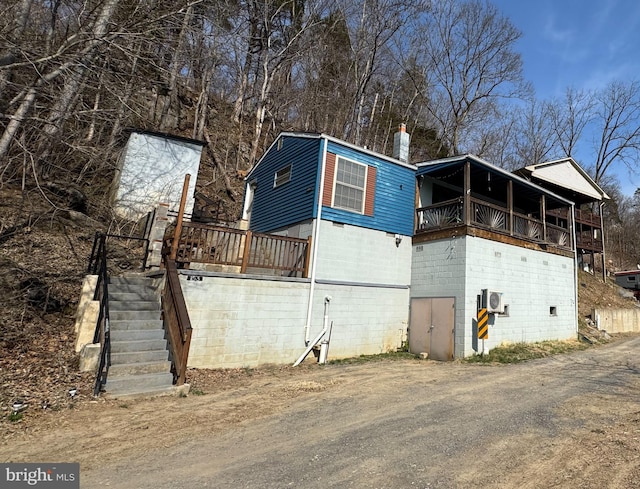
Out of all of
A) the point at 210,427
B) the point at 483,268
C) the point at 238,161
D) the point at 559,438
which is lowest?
the point at 210,427

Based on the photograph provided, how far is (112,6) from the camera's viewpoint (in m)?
7.39

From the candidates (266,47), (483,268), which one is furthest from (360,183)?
(266,47)

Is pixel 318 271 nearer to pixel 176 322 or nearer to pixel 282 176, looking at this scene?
pixel 176 322

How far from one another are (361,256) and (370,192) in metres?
2.18

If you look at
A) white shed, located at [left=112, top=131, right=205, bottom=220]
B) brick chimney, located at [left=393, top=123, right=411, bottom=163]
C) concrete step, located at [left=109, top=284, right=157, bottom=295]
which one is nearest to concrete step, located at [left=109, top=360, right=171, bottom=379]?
concrete step, located at [left=109, top=284, right=157, bottom=295]

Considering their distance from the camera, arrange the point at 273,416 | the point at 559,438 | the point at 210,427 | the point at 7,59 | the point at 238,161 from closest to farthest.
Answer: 1. the point at 559,438
2. the point at 210,427
3. the point at 273,416
4. the point at 7,59
5. the point at 238,161

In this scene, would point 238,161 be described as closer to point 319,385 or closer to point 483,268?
point 483,268

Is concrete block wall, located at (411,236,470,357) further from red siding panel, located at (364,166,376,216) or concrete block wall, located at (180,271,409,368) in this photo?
red siding panel, located at (364,166,376,216)

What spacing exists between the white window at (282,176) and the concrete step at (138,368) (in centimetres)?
→ 769

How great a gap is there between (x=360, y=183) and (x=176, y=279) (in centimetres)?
661

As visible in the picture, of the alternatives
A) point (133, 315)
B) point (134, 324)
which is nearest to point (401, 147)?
point (133, 315)

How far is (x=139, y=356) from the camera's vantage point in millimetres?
6492

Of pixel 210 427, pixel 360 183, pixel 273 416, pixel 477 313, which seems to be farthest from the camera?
pixel 360 183

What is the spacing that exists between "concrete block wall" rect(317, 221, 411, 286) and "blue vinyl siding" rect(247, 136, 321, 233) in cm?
112
